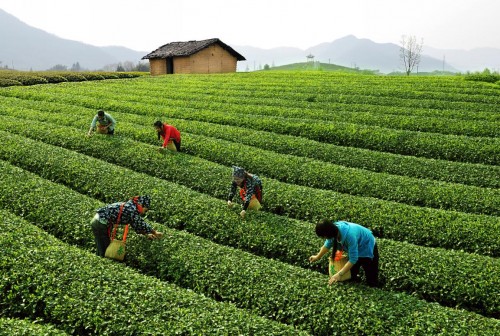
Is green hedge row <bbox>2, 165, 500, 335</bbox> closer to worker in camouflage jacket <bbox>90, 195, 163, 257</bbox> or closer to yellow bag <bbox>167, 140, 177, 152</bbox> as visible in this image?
worker in camouflage jacket <bbox>90, 195, 163, 257</bbox>

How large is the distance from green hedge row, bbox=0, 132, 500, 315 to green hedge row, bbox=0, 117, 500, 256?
1.20 meters

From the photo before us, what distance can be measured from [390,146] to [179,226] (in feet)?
42.8

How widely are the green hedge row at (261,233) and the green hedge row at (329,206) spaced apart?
120cm

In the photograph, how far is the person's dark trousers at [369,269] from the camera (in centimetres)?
927

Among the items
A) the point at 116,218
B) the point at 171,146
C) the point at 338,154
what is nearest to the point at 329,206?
the point at 338,154

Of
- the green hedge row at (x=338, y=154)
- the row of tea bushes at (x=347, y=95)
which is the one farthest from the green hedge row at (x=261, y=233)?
the row of tea bushes at (x=347, y=95)

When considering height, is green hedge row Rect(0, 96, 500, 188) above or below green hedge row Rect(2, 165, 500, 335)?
→ above

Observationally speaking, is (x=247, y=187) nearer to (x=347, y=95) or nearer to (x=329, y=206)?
(x=329, y=206)

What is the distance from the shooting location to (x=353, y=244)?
28.1ft

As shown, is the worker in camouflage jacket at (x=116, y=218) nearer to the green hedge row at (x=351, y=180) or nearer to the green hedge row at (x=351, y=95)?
the green hedge row at (x=351, y=180)

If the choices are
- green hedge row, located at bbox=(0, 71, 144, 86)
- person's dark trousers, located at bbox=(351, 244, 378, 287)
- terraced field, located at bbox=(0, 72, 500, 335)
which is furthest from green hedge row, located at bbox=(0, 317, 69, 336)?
green hedge row, located at bbox=(0, 71, 144, 86)

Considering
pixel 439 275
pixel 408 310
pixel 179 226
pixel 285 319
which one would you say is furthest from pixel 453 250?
pixel 179 226

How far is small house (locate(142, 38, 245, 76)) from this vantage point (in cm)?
5622

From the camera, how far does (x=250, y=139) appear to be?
2195 centimetres
